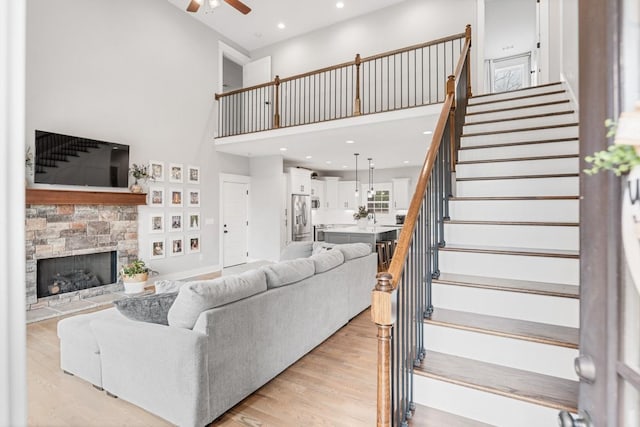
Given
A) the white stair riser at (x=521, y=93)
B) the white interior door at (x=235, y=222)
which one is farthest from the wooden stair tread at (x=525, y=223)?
the white interior door at (x=235, y=222)

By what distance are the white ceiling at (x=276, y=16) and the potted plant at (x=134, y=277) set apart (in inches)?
192

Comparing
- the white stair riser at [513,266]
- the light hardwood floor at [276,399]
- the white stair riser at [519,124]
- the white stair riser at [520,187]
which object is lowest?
the light hardwood floor at [276,399]

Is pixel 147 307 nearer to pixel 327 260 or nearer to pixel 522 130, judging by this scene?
pixel 327 260

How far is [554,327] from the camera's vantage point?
1965 millimetres

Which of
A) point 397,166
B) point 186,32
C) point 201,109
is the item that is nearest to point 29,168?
point 201,109

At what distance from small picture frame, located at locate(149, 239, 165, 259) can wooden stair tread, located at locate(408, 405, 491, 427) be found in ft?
17.5

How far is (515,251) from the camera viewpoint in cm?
238

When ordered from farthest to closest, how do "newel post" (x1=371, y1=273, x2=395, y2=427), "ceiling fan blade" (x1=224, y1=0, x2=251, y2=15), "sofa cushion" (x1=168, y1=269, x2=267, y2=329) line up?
"ceiling fan blade" (x1=224, y1=0, x2=251, y2=15) → "sofa cushion" (x1=168, y1=269, x2=267, y2=329) → "newel post" (x1=371, y1=273, x2=395, y2=427)

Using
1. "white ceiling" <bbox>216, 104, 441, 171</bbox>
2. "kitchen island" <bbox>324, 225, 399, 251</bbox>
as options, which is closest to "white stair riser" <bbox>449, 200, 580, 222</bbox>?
"white ceiling" <bbox>216, 104, 441, 171</bbox>

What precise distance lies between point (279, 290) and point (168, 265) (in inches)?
168

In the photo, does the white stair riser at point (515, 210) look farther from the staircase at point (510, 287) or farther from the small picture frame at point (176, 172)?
the small picture frame at point (176, 172)

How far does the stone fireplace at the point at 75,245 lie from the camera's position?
4.32 m

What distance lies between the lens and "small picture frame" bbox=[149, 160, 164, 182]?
19.1ft

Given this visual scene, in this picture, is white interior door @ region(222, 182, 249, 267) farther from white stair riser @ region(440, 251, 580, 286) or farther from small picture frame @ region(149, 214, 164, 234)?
white stair riser @ region(440, 251, 580, 286)
